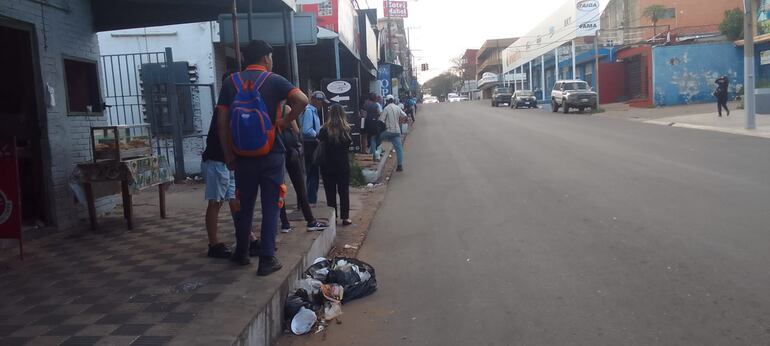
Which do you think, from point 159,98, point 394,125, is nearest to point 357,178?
point 394,125

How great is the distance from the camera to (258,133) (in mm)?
4758

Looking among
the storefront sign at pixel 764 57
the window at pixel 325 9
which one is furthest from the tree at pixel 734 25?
the window at pixel 325 9

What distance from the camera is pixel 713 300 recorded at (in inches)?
190

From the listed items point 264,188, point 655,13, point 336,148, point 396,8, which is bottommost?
point 264,188

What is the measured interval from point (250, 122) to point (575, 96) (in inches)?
1270

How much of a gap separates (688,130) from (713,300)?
57.1 ft

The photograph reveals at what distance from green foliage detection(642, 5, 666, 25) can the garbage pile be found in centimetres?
4725

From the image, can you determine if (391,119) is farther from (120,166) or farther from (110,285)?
(110,285)

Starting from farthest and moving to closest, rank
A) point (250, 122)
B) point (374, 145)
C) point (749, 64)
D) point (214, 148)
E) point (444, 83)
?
point (444, 83) → point (749, 64) → point (374, 145) → point (214, 148) → point (250, 122)

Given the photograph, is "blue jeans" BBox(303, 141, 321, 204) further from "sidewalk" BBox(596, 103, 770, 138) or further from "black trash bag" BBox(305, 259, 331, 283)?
"sidewalk" BBox(596, 103, 770, 138)

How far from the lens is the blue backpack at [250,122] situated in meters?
4.74

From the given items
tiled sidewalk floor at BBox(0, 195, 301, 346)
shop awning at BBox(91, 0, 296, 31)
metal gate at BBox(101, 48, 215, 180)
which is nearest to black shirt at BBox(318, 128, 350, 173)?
tiled sidewalk floor at BBox(0, 195, 301, 346)

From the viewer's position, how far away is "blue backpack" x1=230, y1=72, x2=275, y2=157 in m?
4.74

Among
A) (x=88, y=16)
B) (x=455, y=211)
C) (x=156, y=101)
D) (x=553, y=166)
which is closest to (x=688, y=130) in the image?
(x=553, y=166)
